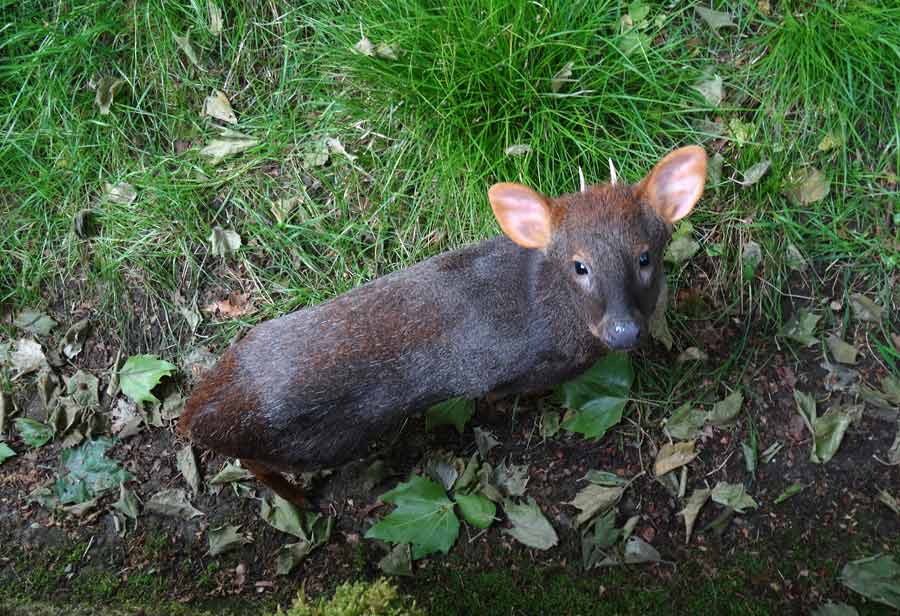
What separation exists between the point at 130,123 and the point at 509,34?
2269 mm

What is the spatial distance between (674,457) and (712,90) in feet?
6.23

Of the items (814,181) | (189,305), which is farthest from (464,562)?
(814,181)

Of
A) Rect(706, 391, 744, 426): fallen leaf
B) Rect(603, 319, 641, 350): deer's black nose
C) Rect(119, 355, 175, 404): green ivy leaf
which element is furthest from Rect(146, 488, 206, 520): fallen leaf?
Rect(706, 391, 744, 426): fallen leaf

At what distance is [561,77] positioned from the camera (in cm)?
389

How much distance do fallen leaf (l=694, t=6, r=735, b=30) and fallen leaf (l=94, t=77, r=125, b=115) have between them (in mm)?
3280

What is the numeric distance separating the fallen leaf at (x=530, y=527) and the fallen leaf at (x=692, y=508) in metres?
0.61

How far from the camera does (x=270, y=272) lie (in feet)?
14.0

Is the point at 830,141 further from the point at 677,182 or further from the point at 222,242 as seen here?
the point at 222,242

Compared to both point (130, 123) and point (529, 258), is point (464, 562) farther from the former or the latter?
point (130, 123)

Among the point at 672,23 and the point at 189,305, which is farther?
the point at 189,305

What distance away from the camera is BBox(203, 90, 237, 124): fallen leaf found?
433cm

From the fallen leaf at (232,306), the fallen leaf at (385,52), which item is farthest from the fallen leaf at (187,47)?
the fallen leaf at (232,306)

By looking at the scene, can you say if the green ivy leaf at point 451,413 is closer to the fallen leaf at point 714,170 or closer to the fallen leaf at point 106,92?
the fallen leaf at point 714,170

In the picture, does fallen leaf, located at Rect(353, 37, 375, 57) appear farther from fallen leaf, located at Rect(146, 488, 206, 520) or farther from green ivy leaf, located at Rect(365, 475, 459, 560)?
fallen leaf, located at Rect(146, 488, 206, 520)
